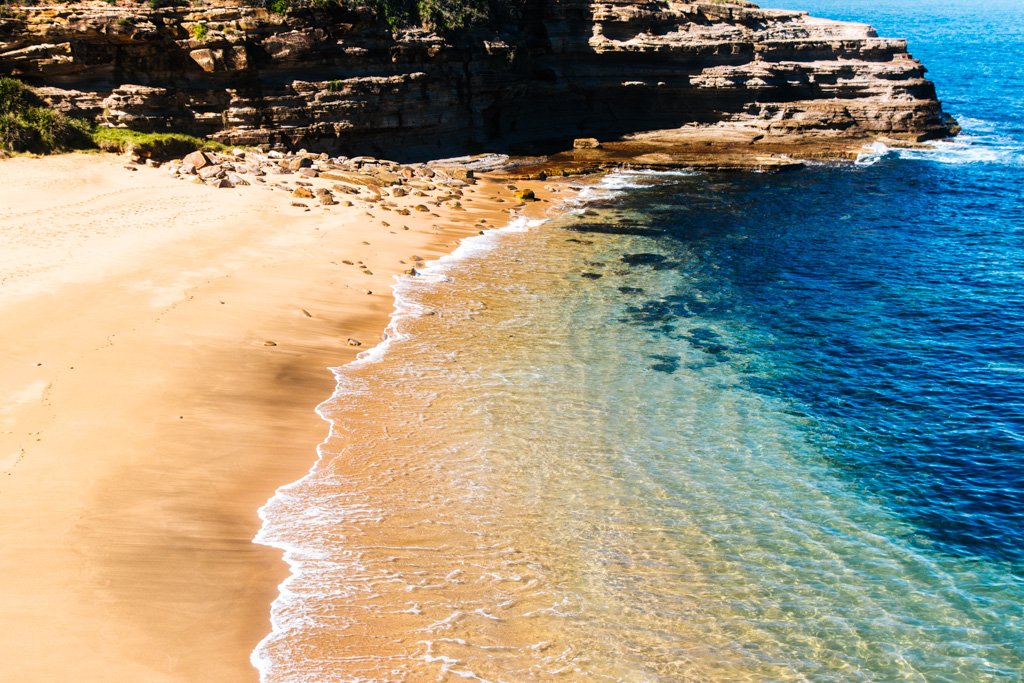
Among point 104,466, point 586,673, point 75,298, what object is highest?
point 75,298

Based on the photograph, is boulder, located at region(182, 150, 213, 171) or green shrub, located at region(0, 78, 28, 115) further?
boulder, located at region(182, 150, 213, 171)

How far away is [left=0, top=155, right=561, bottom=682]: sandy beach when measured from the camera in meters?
11.4

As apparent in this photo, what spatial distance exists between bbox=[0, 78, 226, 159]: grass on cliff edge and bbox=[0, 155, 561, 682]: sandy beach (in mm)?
1466

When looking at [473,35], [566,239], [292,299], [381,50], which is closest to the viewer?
[292,299]

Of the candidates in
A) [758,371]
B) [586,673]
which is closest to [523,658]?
[586,673]

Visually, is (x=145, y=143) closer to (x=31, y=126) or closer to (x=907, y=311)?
(x=31, y=126)

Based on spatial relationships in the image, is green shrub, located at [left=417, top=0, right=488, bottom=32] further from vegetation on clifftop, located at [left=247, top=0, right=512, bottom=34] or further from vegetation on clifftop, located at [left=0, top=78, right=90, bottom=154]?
vegetation on clifftop, located at [left=0, top=78, right=90, bottom=154]

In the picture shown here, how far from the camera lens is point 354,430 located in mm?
17891

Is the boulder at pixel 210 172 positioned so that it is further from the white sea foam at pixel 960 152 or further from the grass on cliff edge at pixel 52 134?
the white sea foam at pixel 960 152

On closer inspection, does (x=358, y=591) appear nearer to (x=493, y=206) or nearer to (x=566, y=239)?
(x=566, y=239)

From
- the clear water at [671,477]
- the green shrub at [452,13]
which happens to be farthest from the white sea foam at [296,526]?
the green shrub at [452,13]

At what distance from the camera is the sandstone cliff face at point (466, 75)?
118ft

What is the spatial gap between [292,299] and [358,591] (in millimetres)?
12801

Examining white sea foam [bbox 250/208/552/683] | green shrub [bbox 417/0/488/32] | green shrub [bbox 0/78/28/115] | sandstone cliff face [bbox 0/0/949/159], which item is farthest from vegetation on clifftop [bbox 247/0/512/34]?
white sea foam [bbox 250/208/552/683]
